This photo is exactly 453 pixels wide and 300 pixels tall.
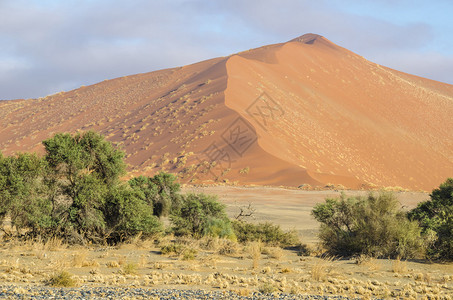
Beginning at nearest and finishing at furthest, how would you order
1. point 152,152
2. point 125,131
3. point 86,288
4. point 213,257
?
point 86,288, point 213,257, point 152,152, point 125,131

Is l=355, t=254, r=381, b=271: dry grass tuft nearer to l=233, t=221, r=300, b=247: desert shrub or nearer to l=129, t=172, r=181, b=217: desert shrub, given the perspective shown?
l=233, t=221, r=300, b=247: desert shrub

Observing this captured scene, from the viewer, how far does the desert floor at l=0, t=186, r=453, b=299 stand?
11.7 meters

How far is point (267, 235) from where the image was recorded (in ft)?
67.7

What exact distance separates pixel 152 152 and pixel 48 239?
47.9 meters

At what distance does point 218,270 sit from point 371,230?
6445 millimetres

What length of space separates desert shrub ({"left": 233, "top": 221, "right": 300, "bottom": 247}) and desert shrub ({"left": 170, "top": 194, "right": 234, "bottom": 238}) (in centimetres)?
121

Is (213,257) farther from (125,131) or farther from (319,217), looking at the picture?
(125,131)

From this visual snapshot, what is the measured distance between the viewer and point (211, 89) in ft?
253

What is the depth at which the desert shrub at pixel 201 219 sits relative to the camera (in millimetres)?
19594

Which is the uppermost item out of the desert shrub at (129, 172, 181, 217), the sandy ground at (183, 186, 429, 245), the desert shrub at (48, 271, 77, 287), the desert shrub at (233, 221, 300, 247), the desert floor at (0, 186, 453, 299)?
the desert shrub at (129, 172, 181, 217)

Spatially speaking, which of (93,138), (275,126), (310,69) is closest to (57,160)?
(93,138)

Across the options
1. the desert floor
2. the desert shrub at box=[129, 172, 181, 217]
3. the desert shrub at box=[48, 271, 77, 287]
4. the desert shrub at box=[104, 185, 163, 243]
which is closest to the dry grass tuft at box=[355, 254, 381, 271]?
the desert floor

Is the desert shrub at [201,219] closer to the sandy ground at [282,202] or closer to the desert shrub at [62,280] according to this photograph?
the sandy ground at [282,202]

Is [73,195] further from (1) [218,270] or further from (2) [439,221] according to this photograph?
(2) [439,221]
